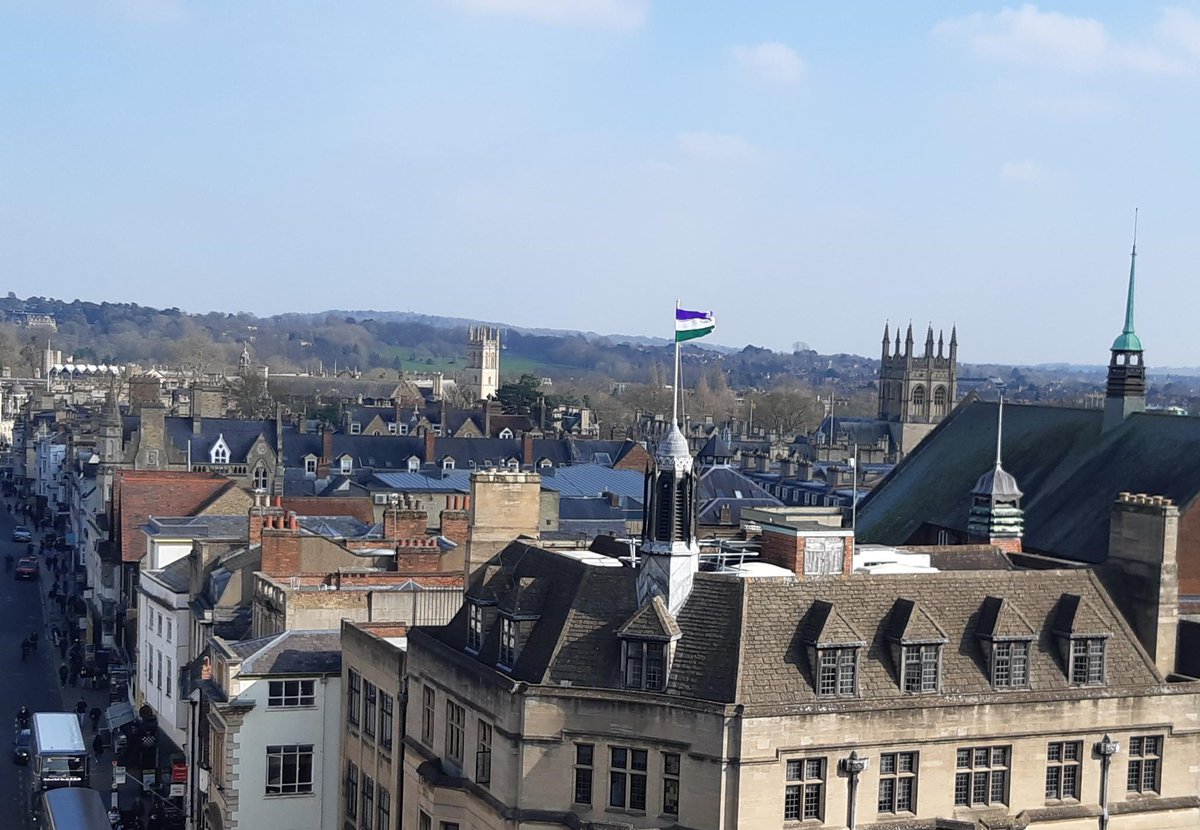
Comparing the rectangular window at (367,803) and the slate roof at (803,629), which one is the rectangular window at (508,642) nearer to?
the slate roof at (803,629)

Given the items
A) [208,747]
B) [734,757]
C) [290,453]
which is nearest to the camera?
[734,757]

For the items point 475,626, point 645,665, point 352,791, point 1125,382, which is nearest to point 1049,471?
point 1125,382

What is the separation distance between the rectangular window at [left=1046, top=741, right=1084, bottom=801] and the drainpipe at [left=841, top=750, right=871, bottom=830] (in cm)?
428

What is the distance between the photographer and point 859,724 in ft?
95.3

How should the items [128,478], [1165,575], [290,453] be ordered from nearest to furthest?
1. [1165,575]
2. [128,478]
3. [290,453]

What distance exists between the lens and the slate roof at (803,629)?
29.1 meters

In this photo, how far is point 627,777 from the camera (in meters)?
29.1

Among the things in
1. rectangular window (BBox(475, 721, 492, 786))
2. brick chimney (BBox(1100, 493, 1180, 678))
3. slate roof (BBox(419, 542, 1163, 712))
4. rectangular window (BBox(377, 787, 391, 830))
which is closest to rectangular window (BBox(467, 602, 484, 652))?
slate roof (BBox(419, 542, 1163, 712))

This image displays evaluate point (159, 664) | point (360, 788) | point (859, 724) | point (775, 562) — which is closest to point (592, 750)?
point (859, 724)

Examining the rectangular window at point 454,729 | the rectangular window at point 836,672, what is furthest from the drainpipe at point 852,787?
the rectangular window at point 454,729

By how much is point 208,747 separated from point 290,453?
64.4m

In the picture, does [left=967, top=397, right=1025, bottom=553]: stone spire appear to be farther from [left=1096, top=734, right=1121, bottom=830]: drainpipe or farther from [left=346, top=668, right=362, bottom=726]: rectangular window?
[left=346, top=668, right=362, bottom=726]: rectangular window

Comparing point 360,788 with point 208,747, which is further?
point 208,747

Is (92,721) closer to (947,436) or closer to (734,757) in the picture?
(947,436)
